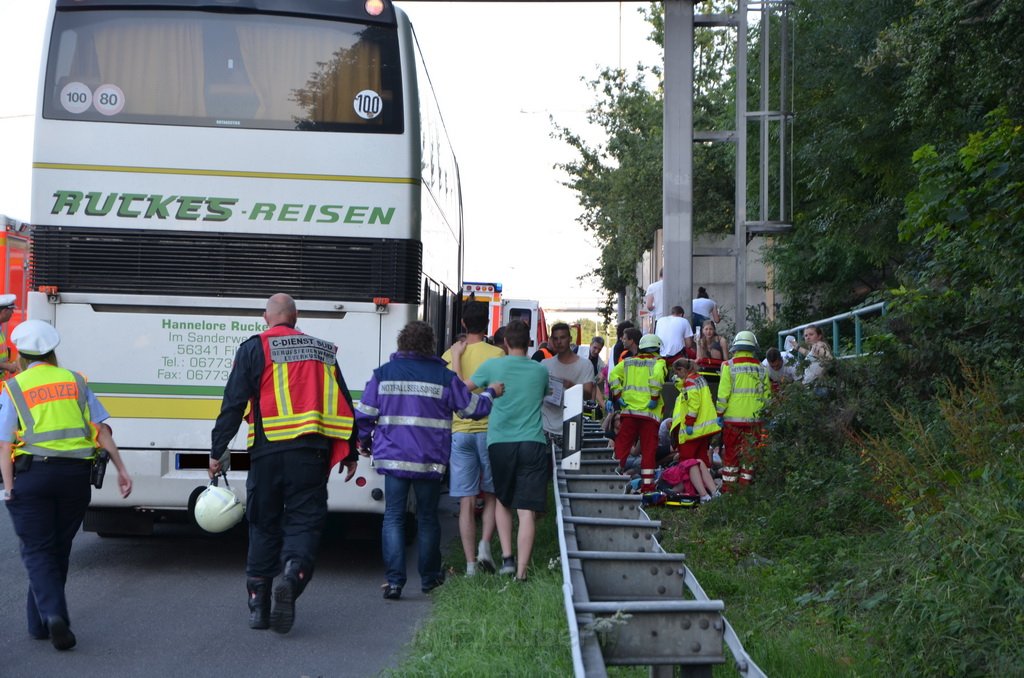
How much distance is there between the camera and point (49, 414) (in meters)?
7.41

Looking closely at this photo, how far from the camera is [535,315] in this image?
132 ft

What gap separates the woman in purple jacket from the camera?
9164 millimetres

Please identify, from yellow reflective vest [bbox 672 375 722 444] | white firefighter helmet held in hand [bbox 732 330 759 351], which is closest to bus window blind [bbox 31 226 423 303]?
yellow reflective vest [bbox 672 375 722 444]

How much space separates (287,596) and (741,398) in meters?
7.26

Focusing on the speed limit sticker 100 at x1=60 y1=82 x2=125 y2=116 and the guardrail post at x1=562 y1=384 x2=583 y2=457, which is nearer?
the speed limit sticker 100 at x1=60 y1=82 x2=125 y2=116

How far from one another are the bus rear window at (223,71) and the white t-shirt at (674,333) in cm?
821

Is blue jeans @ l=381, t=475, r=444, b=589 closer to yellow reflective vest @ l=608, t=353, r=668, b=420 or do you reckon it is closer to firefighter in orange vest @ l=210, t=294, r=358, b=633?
firefighter in orange vest @ l=210, t=294, r=358, b=633

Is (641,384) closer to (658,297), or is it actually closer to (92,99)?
(92,99)

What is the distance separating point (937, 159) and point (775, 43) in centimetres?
1391

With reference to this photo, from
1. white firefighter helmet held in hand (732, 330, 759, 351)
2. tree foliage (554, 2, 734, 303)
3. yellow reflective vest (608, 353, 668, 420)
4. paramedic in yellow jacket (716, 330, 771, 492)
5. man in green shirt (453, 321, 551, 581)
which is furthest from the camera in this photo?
tree foliage (554, 2, 734, 303)

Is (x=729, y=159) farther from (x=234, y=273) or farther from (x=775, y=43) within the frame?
(x=234, y=273)

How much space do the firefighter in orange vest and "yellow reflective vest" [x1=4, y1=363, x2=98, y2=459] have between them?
32.8 inches

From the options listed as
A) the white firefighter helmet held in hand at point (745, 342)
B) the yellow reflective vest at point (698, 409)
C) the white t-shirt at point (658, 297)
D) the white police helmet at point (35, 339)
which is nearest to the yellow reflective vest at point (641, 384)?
the yellow reflective vest at point (698, 409)

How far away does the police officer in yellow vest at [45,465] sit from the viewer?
731 cm
